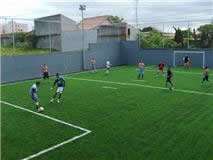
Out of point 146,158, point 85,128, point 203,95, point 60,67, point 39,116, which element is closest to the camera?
point 146,158

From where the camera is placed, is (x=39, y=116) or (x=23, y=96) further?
(x=23, y=96)

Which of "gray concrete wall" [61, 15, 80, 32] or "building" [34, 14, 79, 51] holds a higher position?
"gray concrete wall" [61, 15, 80, 32]

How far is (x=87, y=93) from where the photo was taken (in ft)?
75.2

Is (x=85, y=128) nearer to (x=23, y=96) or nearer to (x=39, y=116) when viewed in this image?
(x=39, y=116)

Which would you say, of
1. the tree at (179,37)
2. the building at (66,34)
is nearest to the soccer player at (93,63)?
the building at (66,34)

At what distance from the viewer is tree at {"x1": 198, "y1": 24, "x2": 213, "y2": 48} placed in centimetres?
4509

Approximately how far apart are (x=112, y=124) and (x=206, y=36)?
35.1 m

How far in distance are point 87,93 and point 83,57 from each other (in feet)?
50.1

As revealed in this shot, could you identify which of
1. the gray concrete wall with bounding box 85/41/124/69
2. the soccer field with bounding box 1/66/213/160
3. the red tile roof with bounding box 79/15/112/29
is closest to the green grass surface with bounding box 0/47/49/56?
the gray concrete wall with bounding box 85/41/124/69

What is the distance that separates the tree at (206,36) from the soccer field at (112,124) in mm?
21277

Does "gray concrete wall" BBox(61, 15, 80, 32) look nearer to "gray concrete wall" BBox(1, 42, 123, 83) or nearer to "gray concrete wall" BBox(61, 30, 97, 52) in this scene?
"gray concrete wall" BBox(61, 30, 97, 52)

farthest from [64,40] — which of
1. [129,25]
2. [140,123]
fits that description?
[140,123]

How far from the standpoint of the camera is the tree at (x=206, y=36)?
45.1m

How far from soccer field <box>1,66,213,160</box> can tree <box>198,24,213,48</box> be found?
21277 millimetres
